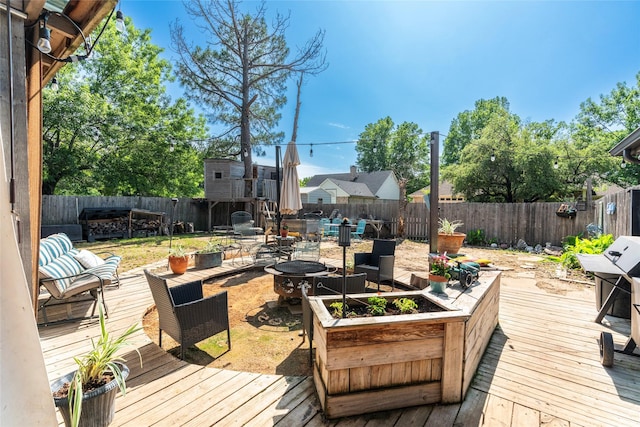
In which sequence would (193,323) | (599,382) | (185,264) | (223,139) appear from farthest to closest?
1. (223,139)
2. (185,264)
3. (193,323)
4. (599,382)

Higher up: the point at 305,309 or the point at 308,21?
the point at 308,21

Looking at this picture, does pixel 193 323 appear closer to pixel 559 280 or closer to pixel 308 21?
pixel 559 280

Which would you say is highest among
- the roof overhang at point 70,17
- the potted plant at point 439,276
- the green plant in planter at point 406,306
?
the roof overhang at point 70,17

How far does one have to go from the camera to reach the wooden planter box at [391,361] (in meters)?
1.79

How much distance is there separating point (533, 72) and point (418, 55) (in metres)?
4.45

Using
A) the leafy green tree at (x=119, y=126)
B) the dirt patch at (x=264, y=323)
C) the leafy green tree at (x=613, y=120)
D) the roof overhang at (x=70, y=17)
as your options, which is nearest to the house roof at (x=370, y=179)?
the leafy green tree at (x=119, y=126)

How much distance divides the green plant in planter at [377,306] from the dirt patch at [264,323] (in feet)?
2.99

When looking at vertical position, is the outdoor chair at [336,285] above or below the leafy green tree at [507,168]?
below

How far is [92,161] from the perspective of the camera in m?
13.1

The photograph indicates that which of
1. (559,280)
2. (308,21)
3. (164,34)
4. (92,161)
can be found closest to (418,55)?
(308,21)

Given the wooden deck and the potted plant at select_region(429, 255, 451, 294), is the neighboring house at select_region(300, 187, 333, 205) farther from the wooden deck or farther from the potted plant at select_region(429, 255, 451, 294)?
the potted plant at select_region(429, 255, 451, 294)

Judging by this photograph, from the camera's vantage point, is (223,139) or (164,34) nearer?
(164,34)

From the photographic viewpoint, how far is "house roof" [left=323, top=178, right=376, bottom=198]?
880 inches

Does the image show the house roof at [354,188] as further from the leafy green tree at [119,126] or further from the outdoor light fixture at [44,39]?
the outdoor light fixture at [44,39]
